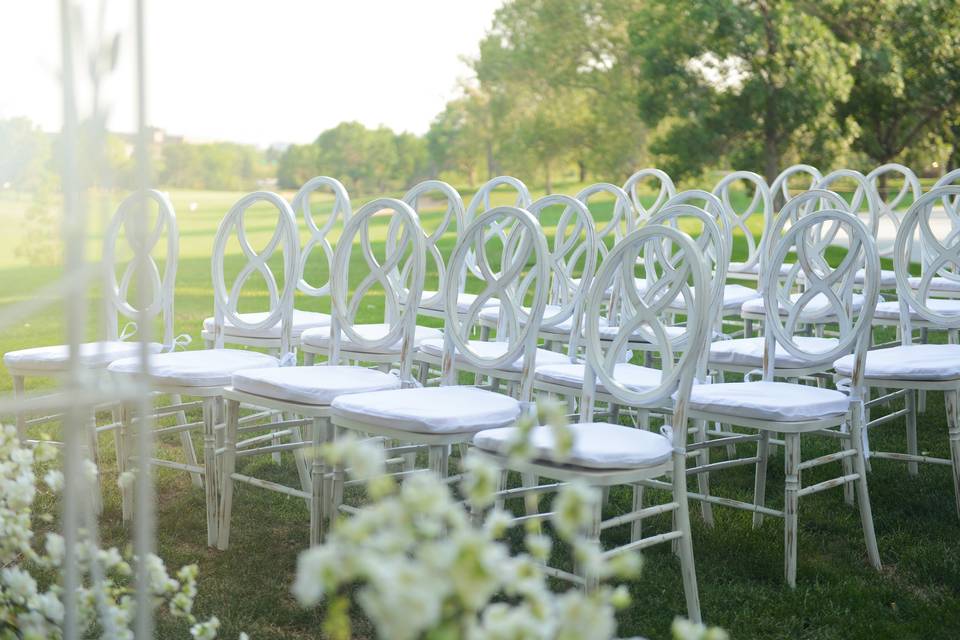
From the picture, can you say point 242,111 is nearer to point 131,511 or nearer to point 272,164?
point 272,164

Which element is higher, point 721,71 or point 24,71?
point 721,71

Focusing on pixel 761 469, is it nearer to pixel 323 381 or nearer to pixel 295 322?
pixel 323 381

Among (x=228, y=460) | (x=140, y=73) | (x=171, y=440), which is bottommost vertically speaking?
(x=171, y=440)

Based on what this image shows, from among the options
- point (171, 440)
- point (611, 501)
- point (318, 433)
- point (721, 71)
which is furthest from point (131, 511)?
point (721, 71)

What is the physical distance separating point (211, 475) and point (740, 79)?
12.1 m

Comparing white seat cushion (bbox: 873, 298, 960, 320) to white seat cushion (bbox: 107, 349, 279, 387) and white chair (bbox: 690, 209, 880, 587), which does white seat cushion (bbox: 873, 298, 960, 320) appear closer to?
white chair (bbox: 690, 209, 880, 587)

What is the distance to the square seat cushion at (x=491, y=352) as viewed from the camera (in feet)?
11.3

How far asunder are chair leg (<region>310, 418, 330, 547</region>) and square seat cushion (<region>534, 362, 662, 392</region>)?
0.70 m

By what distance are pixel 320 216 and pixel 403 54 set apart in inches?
186

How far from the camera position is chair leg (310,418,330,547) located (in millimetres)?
3012

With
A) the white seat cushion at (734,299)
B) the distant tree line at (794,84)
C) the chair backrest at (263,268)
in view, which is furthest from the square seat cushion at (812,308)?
the distant tree line at (794,84)

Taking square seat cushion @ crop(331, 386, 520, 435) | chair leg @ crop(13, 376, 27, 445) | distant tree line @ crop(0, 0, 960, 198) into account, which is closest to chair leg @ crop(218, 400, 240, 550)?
square seat cushion @ crop(331, 386, 520, 435)

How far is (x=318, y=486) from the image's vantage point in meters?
3.01

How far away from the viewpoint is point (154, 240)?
379 cm
